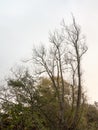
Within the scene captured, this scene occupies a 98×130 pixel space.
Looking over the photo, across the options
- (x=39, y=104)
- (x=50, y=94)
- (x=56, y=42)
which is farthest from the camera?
(x=56, y=42)

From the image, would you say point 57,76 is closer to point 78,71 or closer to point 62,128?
point 78,71

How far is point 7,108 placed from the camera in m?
25.2

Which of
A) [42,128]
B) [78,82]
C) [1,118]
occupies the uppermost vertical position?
[78,82]

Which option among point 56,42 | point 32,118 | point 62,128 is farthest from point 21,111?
point 56,42

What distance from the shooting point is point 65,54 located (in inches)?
1176

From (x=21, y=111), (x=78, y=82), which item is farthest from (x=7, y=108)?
(x=78, y=82)

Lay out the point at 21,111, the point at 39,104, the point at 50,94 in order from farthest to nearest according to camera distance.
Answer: the point at 50,94 < the point at 39,104 < the point at 21,111

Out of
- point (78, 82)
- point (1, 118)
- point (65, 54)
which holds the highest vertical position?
point (65, 54)

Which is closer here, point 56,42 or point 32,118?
point 32,118

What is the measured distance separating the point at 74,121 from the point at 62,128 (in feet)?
4.22

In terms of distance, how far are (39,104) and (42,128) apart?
1.85m

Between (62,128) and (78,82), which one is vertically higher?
(78,82)

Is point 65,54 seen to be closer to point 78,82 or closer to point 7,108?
point 78,82

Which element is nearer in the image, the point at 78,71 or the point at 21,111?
the point at 21,111
